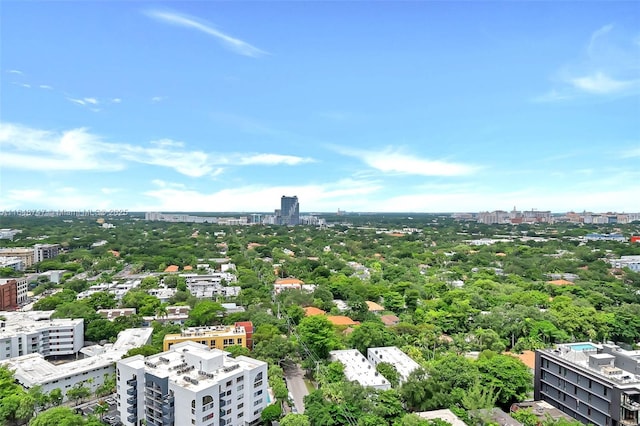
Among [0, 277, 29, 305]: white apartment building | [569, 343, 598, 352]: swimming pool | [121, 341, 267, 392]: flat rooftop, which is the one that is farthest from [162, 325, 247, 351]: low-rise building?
[0, 277, 29, 305]: white apartment building

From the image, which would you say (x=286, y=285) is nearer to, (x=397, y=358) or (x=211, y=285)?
(x=211, y=285)

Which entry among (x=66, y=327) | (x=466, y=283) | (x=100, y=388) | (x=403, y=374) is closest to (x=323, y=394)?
(x=403, y=374)

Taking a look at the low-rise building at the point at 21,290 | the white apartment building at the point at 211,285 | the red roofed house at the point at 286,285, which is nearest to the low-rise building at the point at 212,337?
the white apartment building at the point at 211,285

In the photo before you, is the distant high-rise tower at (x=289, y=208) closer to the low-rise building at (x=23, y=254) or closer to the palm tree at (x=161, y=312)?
the low-rise building at (x=23, y=254)

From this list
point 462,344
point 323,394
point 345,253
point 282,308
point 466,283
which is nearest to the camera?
point 323,394

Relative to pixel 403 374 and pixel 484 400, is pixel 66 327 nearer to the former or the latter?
pixel 403 374
